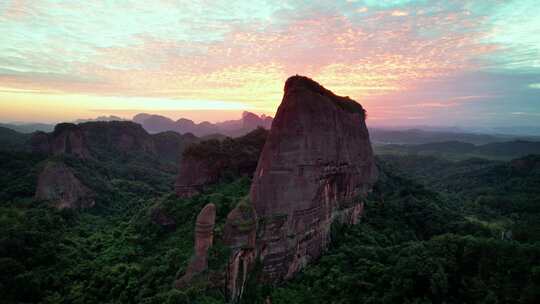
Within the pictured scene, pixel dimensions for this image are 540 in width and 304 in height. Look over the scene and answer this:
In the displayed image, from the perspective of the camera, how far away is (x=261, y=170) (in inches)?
869

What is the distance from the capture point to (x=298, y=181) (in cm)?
2233

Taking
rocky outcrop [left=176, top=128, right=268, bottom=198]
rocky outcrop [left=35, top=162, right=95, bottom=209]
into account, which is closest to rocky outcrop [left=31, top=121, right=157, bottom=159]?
rocky outcrop [left=35, top=162, right=95, bottom=209]

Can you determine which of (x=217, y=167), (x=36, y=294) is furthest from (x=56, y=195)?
(x=217, y=167)

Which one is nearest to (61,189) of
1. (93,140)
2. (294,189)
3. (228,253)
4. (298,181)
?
(228,253)

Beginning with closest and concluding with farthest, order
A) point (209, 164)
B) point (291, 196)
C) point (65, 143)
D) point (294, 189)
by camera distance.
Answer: point (291, 196), point (294, 189), point (209, 164), point (65, 143)

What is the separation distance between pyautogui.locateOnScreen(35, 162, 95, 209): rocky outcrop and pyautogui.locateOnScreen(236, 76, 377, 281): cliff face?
99.1 feet

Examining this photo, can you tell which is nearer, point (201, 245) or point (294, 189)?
point (201, 245)

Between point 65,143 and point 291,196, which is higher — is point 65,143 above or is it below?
above

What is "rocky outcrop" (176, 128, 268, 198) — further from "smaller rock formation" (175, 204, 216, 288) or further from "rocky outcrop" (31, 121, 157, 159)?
"rocky outcrop" (31, 121, 157, 159)

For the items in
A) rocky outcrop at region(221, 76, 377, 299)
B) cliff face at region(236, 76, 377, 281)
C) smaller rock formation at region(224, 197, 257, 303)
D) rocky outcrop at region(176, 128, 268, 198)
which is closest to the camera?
smaller rock formation at region(224, 197, 257, 303)

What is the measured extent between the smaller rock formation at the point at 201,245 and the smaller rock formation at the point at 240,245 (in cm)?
105

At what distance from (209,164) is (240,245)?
47.7ft

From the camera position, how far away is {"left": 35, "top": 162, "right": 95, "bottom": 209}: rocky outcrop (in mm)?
38031

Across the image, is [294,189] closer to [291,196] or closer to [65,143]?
[291,196]
